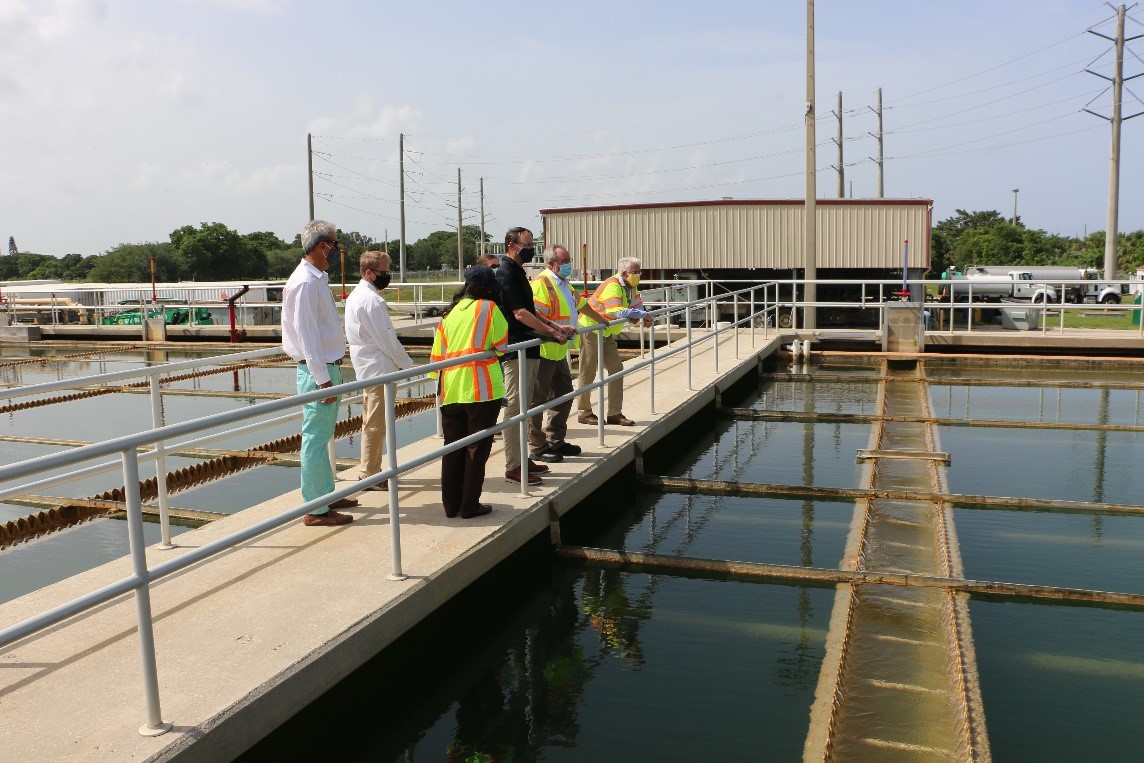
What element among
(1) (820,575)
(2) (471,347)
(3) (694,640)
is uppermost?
(2) (471,347)

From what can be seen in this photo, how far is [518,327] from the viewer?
7.08 meters

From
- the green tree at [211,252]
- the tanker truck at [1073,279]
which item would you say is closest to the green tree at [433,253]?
the green tree at [211,252]

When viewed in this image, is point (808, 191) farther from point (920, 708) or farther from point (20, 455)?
point (920, 708)

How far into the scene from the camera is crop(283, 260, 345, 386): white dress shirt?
558 centimetres

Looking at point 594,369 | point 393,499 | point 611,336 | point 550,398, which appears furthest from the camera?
point 611,336

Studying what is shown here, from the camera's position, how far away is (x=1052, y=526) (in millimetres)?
7770

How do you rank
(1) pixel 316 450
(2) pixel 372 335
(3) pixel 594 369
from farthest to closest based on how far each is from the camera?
(3) pixel 594 369 → (2) pixel 372 335 → (1) pixel 316 450

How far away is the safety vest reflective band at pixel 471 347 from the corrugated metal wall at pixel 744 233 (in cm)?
2111

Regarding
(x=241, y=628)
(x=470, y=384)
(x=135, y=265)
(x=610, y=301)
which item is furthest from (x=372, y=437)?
(x=135, y=265)

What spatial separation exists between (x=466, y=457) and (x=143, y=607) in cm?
279

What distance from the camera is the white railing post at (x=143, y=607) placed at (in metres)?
3.26

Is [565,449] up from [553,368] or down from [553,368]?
down

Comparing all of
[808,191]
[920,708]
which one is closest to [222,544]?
[920,708]

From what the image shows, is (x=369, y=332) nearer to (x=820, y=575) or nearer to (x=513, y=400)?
(x=513, y=400)
